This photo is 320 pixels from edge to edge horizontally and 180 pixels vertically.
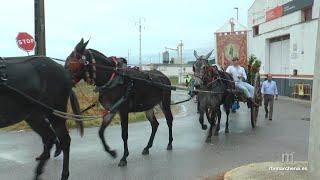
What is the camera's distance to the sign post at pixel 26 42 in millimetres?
15906

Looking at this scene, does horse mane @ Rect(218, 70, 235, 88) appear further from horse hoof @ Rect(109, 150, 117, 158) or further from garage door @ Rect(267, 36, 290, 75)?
garage door @ Rect(267, 36, 290, 75)

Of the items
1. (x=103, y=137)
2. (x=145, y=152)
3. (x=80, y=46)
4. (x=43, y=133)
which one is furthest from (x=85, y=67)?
(x=145, y=152)

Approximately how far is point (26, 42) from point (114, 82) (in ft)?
22.3

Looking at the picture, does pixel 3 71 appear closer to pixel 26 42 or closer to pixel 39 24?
pixel 39 24

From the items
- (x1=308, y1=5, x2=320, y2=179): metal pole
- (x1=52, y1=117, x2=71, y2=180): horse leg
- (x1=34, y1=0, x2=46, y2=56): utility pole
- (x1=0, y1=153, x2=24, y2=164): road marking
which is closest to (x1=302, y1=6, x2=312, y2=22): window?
(x1=34, y1=0, x2=46, y2=56): utility pole

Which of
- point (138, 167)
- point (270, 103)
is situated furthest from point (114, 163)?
point (270, 103)

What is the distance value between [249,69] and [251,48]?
2156cm

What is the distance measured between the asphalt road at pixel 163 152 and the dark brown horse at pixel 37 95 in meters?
0.84

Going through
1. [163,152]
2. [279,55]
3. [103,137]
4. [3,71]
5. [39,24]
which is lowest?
[163,152]

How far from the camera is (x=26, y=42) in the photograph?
52.2 ft

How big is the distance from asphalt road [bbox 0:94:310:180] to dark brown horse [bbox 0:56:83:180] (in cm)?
84

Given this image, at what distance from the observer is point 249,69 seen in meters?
21.1

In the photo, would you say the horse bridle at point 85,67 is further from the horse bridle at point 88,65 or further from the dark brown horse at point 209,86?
the dark brown horse at point 209,86

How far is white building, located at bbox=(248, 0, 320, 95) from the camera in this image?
101 ft
